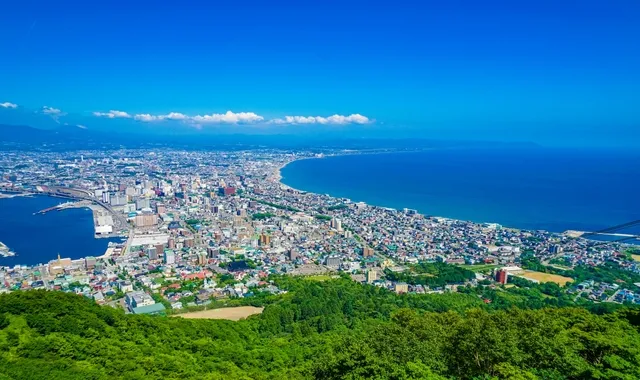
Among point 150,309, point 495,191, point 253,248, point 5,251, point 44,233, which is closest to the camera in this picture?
point 150,309

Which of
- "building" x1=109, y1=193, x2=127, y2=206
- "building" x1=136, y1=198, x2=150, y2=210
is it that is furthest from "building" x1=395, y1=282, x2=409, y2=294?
"building" x1=109, y1=193, x2=127, y2=206

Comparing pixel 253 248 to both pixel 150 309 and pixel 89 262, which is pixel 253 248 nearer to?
pixel 89 262

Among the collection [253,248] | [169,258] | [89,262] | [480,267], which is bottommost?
[480,267]

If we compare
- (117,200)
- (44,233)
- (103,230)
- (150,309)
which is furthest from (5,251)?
(117,200)

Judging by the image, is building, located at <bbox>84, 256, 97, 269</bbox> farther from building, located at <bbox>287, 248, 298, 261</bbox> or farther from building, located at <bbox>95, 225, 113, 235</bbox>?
building, located at <bbox>287, 248, 298, 261</bbox>

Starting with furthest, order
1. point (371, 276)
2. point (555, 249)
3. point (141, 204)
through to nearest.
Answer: point (141, 204) → point (555, 249) → point (371, 276)

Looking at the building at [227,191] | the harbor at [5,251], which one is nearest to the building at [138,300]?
the harbor at [5,251]

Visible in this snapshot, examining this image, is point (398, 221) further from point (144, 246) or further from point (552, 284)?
point (144, 246)
